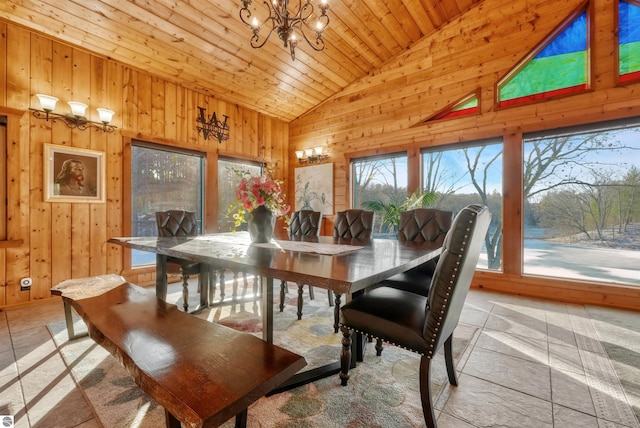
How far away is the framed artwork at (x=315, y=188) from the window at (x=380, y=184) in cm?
47

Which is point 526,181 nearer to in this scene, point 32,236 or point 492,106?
point 492,106

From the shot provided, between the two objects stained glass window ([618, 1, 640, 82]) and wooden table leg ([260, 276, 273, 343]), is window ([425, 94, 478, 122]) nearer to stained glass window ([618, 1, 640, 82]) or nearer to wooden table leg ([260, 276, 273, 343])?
stained glass window ([618, 1, 640, 82])

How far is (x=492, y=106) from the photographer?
142 inches

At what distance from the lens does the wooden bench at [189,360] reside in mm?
858

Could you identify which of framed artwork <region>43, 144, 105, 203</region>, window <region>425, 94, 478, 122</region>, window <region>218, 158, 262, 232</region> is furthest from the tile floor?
window <region>425, 94, 478, 122</region>

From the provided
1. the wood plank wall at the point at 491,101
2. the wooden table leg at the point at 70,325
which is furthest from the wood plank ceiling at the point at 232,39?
the wooden table leg at the point at 70,325

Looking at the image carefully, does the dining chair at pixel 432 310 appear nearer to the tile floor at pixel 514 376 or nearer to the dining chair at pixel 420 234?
the tile floor at pixel 514 376

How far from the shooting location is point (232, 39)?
3496 millimetres

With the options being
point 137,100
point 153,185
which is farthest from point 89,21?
point 153,185

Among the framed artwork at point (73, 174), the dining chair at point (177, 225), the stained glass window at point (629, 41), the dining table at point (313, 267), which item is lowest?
the dining table at point (313, 267)

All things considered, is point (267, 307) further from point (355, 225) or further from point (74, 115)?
point (74, 115)

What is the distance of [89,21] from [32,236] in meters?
2.41

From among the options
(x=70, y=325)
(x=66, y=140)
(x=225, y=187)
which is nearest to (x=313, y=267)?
(x=70, y=325)

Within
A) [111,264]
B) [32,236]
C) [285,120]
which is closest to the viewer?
[32,236]
